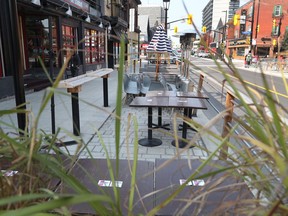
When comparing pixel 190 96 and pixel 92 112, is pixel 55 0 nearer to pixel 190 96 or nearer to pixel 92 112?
pixel 92 112

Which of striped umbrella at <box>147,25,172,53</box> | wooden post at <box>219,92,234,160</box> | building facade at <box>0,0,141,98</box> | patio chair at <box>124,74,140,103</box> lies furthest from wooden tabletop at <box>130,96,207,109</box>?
striped umbrella at <box>147,25,172,53</box>

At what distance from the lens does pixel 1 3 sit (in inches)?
304

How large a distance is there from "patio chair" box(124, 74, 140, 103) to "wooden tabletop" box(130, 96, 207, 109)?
8.49 feet

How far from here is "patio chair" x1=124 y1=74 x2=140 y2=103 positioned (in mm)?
7716

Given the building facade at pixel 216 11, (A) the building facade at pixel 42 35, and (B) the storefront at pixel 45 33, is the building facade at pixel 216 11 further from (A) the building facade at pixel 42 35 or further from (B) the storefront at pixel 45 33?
(B) the storefront at pixel 45 33

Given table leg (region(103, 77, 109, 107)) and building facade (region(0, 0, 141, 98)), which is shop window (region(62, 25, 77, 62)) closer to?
building facade (region(0, 0, 141, 98))

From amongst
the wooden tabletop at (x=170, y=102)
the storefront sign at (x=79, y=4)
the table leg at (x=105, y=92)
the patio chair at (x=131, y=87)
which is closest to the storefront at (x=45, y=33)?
the storefront sign at (x=79, y=4)

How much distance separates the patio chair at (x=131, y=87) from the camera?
7716 millimetres

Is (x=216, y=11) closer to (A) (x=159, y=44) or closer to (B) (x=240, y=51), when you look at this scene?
(B) (x=240, y=51)

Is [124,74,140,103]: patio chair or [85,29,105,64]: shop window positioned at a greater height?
[85,29,105,64]: shop window

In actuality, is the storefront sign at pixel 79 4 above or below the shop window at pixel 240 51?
above

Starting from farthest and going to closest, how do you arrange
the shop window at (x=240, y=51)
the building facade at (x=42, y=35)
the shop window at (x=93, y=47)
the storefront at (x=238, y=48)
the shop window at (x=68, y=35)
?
the shop window at (x=240, y=51) → the storefront at (x=238, y=48) → the shop window at (x=93, y=47) → the shop window at (x=68, y=35) → the building facade at (x=42, y=35)

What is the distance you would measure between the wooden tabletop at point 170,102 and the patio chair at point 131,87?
2.59 metres

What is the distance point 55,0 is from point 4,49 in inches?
121
